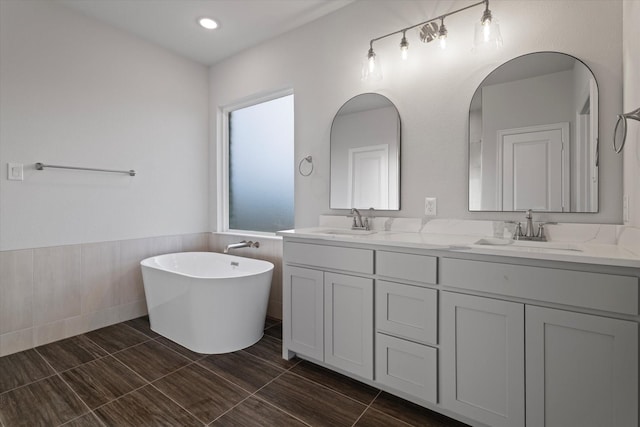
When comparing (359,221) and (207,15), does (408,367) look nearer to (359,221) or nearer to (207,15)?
(359,221)

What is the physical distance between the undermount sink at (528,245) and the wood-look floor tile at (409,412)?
0.89 meters

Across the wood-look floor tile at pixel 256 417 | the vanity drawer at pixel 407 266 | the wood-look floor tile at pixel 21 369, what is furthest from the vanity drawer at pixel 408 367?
the wood-look floor tile at pixel 21 369

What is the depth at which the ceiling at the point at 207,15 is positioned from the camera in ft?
7.75

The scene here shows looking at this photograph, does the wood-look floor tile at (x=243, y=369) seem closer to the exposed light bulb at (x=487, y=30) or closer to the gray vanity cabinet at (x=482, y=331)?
the gray vanity cabinet at (x=482, y=331)

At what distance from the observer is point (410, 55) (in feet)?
6.81

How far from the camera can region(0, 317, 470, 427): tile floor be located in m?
1.54

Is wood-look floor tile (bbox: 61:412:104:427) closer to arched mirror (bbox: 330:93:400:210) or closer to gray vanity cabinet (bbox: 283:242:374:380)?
gray vanity cabinet (bbox: 283:242:374:380)

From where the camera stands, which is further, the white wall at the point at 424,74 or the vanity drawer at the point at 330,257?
the vanity drawer at the point at 330,257

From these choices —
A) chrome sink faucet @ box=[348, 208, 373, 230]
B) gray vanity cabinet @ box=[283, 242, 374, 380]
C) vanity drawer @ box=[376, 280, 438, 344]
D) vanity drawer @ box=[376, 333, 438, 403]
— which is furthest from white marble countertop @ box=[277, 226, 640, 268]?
vanity drawer @ box=[376, 333, 438, 403]

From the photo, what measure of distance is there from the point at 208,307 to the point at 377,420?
1317 millimetres

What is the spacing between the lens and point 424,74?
2.02 meters

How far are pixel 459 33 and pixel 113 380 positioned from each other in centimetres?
300

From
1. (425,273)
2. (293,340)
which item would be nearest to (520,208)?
(425,273)

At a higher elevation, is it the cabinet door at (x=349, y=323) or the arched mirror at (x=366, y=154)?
the arched mirror at (x=366, y=154)
